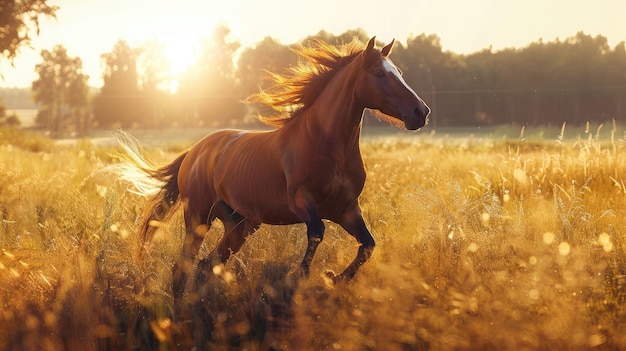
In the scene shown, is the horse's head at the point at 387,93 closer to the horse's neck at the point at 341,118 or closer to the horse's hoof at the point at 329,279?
→ the horse's neck at the point at 341,118

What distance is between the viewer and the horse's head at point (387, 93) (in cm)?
420

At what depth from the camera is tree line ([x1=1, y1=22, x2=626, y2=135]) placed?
47594 mm

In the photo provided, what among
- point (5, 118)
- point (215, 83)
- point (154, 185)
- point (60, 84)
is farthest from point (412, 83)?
point (154, 185)

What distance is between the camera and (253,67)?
55969 millimetres

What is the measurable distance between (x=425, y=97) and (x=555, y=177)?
43.8 m

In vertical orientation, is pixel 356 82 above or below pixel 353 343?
above

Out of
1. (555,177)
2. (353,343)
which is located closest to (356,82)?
(353,343)

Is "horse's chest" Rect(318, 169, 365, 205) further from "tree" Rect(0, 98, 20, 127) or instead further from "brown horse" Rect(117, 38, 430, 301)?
"tree" Rect(0, 98, 20, 127)

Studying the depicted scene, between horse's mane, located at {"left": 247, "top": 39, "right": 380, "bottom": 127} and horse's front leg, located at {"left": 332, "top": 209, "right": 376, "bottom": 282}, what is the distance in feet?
3.03

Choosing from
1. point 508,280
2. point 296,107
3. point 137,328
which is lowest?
point 137,328

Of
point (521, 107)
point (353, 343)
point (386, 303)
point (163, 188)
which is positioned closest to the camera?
point (353, 343)

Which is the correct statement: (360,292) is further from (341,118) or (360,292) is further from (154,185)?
(154,185)

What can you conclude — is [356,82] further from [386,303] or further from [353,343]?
[353,343]

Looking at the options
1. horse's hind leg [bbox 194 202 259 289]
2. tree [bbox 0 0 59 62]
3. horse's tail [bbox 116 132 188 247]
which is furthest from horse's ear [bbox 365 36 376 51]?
tree [bbox 0 0 59 62]
